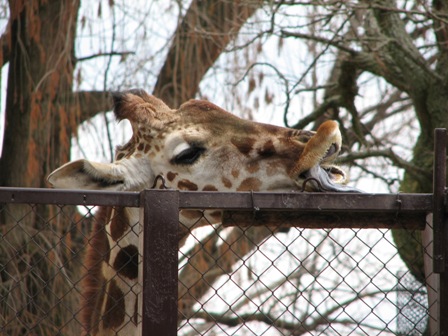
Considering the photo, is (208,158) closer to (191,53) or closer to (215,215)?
(215,215)

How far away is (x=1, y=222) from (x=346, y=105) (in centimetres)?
283

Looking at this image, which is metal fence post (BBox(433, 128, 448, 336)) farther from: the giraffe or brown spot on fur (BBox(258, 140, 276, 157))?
brown spot on fur (BBox(258, 140, 276, 157))

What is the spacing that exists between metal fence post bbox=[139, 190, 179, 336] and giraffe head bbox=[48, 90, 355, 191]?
2.20 ft

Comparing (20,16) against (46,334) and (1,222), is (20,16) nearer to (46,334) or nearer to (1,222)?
(1,222)

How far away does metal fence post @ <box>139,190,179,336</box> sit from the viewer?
109 inches

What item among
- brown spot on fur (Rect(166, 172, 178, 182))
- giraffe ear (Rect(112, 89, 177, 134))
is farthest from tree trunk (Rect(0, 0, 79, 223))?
brown spot on fur (Rect(166, 172, 178, 182))

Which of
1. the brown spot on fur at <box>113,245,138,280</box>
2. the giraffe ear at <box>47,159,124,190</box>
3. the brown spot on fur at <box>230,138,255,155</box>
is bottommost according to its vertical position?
the brown spot on fur at <box>113,245,138,280</box>

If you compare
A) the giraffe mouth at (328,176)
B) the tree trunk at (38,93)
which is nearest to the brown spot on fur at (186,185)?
the giraffe mouth at (328,176)

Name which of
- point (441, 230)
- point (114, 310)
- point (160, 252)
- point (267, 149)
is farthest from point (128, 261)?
point (441, 230)

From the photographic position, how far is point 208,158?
361 centimetres

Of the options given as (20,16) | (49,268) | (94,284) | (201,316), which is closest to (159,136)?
(94,284)

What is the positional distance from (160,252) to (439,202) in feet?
3.27

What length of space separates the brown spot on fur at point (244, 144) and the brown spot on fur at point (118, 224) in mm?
572

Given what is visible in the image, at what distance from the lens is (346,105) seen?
6.47m
